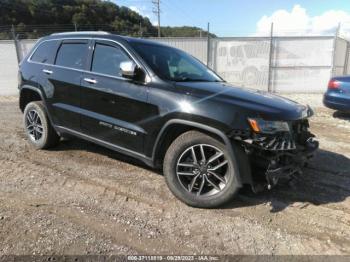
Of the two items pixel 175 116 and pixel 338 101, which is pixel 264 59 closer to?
pixel 338 101

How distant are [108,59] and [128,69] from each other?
654 mm

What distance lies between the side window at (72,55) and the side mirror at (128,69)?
1.02 meters

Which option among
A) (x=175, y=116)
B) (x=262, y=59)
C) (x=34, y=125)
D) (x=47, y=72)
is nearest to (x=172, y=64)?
(x=175, y=116)

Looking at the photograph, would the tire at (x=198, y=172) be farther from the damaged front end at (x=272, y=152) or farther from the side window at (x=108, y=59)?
the side window at (x=108, y=59)

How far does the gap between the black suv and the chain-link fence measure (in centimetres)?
965

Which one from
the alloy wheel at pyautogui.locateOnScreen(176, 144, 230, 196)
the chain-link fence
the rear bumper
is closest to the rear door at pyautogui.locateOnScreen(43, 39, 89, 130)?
the alloy wheel at pyautogui.locateOnScreen(176, 144, 230, 196)

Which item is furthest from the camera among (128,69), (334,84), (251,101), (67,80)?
(334,84)

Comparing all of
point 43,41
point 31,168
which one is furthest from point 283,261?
point 43,41

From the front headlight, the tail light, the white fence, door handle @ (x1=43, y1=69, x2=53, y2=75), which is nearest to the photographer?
the front headlight

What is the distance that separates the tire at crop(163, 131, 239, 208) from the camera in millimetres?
3975

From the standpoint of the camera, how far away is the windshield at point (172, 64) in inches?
181

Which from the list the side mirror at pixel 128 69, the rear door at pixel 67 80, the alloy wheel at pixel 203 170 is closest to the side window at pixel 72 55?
the rear door at pixel 67 80

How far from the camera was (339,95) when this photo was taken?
9.01m

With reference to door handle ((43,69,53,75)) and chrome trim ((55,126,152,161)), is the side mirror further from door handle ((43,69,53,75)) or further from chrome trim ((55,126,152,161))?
door handle ((43,69,53,75))
